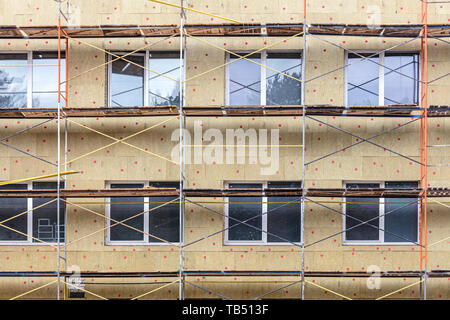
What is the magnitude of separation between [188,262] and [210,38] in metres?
5.17

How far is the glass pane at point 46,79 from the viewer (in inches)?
367

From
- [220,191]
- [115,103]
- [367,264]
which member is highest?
[115,103]

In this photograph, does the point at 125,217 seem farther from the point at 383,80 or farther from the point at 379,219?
the point at 383,80

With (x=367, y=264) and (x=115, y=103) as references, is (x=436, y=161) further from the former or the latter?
(x=115, y=103)

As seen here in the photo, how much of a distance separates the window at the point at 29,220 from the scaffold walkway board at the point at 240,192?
68cm

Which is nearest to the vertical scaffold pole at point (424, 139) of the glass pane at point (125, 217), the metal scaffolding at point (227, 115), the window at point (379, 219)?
the metal scaffolding at point (227, 115)

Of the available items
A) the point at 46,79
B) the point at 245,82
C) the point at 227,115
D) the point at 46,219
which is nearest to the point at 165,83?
the point at 227,115

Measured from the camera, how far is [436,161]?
8922 millimetres

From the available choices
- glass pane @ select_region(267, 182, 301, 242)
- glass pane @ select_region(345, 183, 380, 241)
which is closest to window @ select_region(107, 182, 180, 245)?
glass pane @ select_region(267, 182, 301, 242)

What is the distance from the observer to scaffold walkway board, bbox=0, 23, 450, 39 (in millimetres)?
8500

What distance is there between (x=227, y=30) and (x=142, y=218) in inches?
184

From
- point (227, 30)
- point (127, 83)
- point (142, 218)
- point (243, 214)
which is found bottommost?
point (142, 218)

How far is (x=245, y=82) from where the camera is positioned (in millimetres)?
9320
